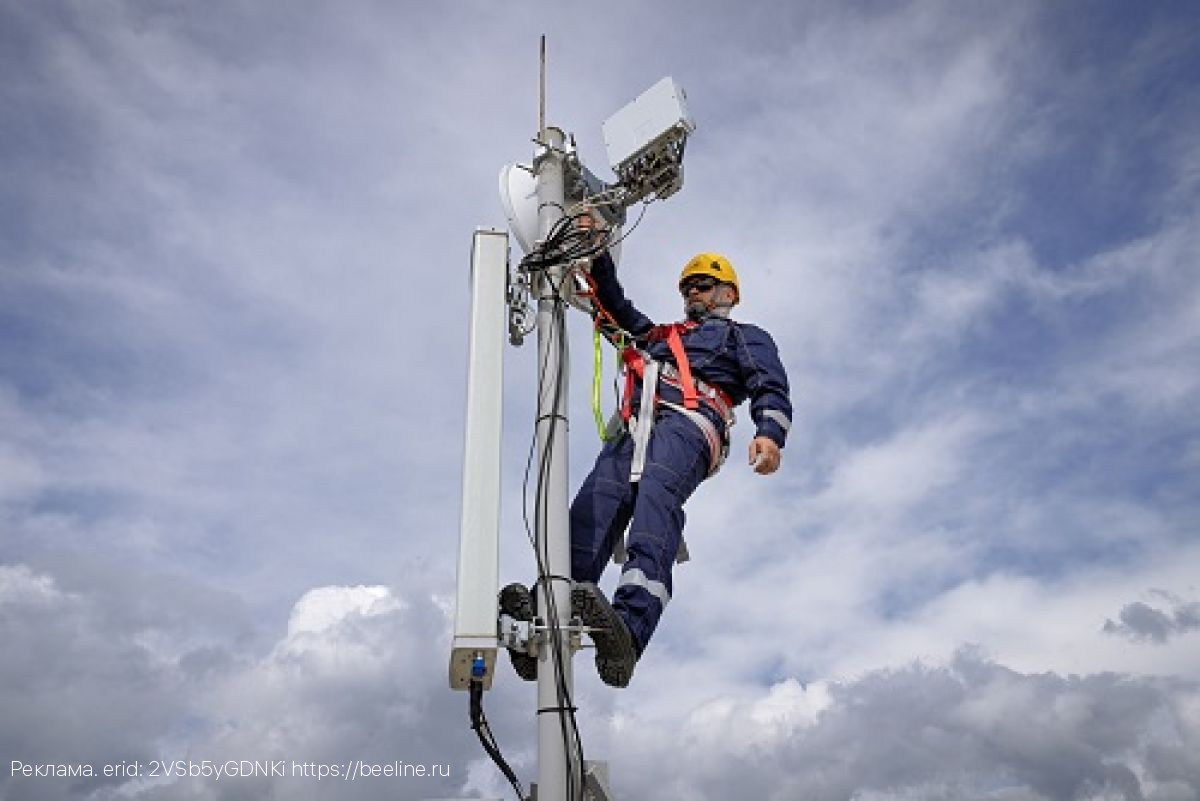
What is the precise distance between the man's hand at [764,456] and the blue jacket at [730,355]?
17 centimetres

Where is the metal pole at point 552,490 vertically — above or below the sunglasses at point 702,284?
below

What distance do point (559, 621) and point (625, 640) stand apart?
0.32 metres

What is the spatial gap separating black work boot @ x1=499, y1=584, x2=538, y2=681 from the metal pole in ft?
0.23

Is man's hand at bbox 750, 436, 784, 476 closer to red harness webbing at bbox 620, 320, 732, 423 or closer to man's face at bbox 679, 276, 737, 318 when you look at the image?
red harness webbing at bbox 620, 320, 732, 423

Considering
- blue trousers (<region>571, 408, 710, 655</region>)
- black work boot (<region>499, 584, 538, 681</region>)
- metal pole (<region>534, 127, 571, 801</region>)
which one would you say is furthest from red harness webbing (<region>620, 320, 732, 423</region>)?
black work boot (<region>499, 584, 538, 681</region>)

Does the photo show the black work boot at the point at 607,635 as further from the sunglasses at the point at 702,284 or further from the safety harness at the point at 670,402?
the sunglasses at the point at 702,284

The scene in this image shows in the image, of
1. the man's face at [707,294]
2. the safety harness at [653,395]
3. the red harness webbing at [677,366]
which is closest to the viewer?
the safety harness at [653,395]

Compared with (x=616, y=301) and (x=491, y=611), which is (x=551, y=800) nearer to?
(x=491, y=611)

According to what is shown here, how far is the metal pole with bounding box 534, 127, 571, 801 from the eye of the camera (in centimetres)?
462

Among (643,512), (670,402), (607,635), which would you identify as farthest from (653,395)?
(607,635)

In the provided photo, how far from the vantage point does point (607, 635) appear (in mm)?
4816

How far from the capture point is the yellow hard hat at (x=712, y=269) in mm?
6770

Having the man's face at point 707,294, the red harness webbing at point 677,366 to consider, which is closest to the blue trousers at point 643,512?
the red harness webbing at point 677,366

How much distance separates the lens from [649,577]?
5.17m
